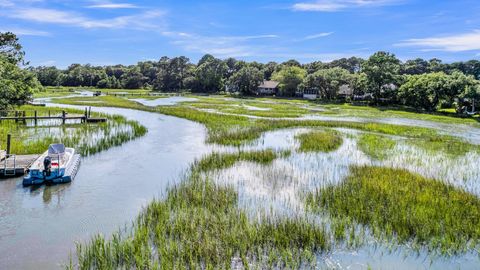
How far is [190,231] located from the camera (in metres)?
11.3

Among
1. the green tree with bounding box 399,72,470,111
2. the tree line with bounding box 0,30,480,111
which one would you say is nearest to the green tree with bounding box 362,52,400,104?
the tree line with bounding box 0,30,480,111

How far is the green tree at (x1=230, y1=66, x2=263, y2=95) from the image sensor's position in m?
103

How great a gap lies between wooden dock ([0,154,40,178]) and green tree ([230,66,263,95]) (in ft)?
287

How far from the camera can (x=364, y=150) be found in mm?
A: 26297

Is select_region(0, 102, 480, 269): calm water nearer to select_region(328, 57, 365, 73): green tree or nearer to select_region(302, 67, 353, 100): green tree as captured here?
select_region(302, 67, 353, 100): green tree

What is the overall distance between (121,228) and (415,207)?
11.3m

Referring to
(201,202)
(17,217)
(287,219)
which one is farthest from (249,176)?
(17,217)

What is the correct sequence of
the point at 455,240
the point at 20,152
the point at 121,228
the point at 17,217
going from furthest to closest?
the point at 20,152 < the point at 17,217 < the point at 121,228 < the point at 455,240

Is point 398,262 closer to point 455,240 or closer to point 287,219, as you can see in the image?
point 455,240

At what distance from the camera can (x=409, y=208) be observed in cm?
1335

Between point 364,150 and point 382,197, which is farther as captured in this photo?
point 364,150

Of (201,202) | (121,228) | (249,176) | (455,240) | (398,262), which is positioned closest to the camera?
(398,262)

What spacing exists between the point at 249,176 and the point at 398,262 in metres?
9.53

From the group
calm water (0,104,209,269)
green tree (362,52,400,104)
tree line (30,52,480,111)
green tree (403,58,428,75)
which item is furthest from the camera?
green tree (403,58,428,75)
